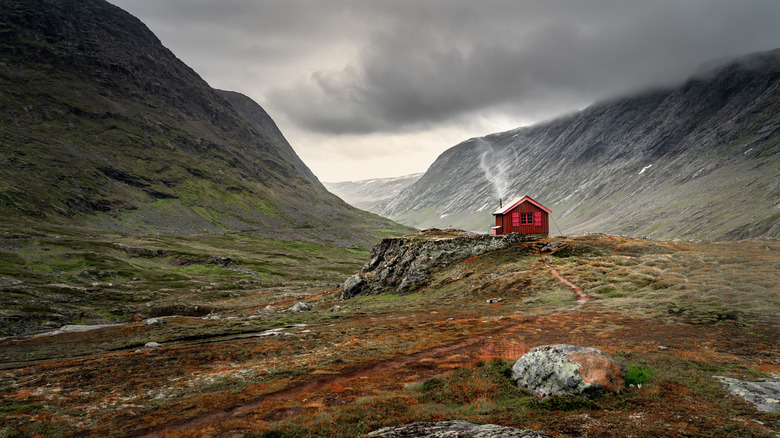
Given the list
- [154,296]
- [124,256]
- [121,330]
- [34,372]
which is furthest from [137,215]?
[34,372]

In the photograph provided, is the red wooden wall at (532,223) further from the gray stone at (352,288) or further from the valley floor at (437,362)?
the gray stone at (352,288)

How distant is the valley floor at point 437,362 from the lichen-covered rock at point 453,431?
4.56ft

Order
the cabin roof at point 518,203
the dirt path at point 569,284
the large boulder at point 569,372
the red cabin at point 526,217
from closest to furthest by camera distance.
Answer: the large boulder at point 569,372 < the dirt path at point 569,284 < the cabin roof at point 518,203 < the red cabin at point 526,217

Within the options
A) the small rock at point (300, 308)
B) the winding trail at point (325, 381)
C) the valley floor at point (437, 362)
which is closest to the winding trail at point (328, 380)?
the winding trail at point (325, 381)

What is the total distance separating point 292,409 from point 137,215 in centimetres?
20223

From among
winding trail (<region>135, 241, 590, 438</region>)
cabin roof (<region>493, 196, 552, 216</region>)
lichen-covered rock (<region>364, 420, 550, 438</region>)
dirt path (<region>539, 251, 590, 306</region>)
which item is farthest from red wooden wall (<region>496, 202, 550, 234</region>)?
lichen-covered rock (<region>364, 420, 550, 438</region>)

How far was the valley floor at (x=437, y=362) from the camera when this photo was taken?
40.1ft

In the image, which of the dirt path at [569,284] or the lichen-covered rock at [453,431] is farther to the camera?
the dirt path at [569,284]

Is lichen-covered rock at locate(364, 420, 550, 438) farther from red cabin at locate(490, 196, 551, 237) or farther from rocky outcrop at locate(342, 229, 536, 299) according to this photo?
red cabin at locate(490, 196, 551, 237)

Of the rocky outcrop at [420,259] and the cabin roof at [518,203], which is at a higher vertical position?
the cabin roof at [518,203]

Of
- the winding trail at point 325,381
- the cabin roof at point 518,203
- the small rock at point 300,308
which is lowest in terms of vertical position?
the small rock at point 300,308

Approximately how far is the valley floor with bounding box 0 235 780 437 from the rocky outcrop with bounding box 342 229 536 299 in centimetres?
1247

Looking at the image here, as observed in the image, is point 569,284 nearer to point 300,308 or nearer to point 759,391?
point 759,391

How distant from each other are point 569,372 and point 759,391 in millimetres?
6036
